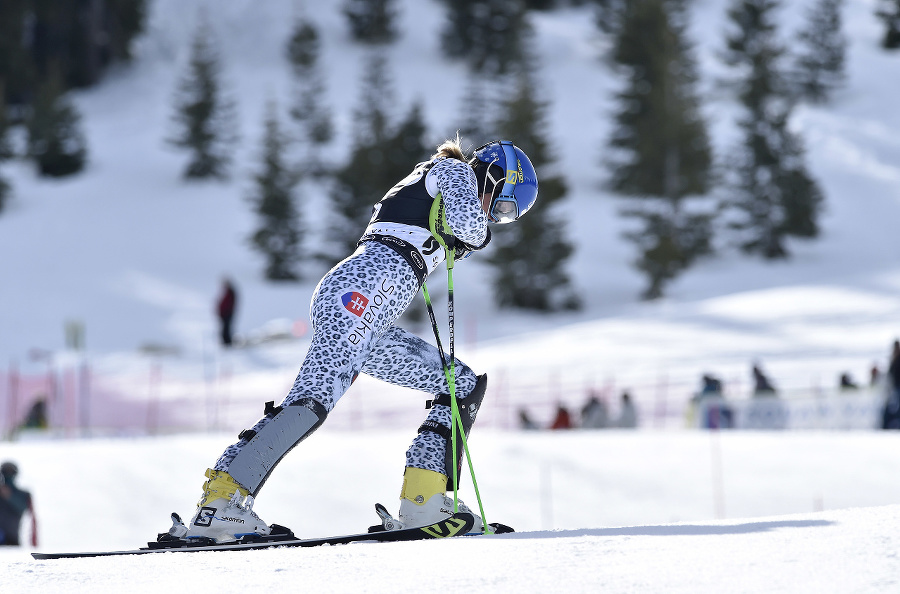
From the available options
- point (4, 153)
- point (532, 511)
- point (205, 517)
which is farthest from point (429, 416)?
point (4, 153)

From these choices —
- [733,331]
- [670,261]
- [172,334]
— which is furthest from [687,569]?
[670,261]

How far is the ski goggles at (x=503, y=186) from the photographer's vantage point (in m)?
4.50

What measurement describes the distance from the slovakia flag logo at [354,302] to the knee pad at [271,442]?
14.3 inches

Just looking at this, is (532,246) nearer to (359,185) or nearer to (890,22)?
(359,185)

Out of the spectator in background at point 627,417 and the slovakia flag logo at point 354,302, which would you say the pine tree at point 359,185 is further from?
the slovakia flag logo at point 354,302

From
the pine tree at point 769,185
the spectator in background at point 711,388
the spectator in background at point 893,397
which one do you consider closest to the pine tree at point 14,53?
the pine tree at point 769,185

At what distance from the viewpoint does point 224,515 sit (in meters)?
3.93

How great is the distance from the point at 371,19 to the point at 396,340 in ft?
192

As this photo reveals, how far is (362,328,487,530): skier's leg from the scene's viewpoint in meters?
4.32

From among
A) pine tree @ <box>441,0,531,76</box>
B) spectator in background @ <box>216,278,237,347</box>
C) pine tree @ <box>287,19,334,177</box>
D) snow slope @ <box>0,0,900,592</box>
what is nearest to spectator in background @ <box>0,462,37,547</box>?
snow slope @ <box>0,0,900,592</box>

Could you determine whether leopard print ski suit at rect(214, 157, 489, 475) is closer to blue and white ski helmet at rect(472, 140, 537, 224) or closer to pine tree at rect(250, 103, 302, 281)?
blue and white ski helmet at rect(472, 140, 537, 224)

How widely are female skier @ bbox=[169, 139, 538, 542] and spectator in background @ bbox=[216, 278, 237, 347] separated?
16628 millimetres

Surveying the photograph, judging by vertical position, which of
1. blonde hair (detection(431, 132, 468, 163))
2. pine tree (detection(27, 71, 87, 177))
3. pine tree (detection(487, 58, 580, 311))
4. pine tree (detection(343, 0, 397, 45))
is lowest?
blonde hair (detection(431, 132, 468, 163))

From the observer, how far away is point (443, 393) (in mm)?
4547
